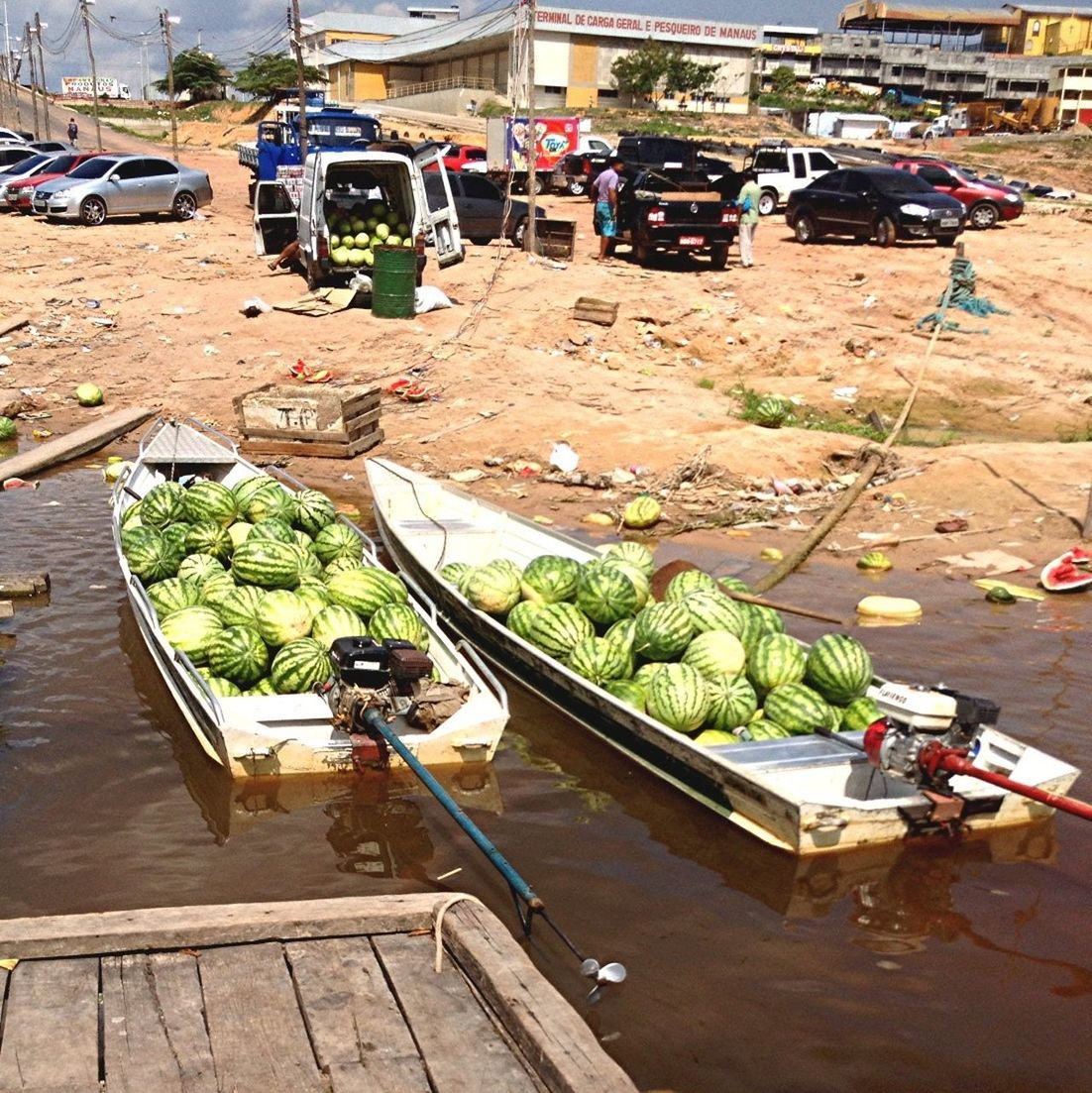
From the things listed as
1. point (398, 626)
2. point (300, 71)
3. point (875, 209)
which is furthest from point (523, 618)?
point (300, 71)

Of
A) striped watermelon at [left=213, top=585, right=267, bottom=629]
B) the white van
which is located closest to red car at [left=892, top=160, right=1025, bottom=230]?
the white van

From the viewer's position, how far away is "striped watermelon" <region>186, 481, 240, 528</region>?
9648mm

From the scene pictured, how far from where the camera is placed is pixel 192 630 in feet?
25.9

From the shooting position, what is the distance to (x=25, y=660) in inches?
345

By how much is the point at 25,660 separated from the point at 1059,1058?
6931mm

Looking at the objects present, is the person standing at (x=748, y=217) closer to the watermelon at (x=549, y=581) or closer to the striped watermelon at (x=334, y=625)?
the watermelon at (x=549, y=581)

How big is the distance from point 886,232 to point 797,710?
2095 cm

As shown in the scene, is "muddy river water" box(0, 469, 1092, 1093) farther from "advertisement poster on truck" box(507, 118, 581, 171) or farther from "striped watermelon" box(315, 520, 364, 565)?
"advertisement poster on truck" box(507, 118, 581, 171)

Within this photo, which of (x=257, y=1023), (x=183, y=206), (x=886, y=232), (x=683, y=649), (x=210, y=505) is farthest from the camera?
(x=183, y=206)

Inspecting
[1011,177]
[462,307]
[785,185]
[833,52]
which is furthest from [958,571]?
[833,52]

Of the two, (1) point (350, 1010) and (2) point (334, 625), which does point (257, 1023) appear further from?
(2) point (334, 625)

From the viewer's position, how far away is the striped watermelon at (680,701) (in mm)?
7188

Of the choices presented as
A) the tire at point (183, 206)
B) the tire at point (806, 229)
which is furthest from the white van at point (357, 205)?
the tire at point (806, 229)

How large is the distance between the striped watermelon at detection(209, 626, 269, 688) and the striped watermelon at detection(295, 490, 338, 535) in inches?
75.6
